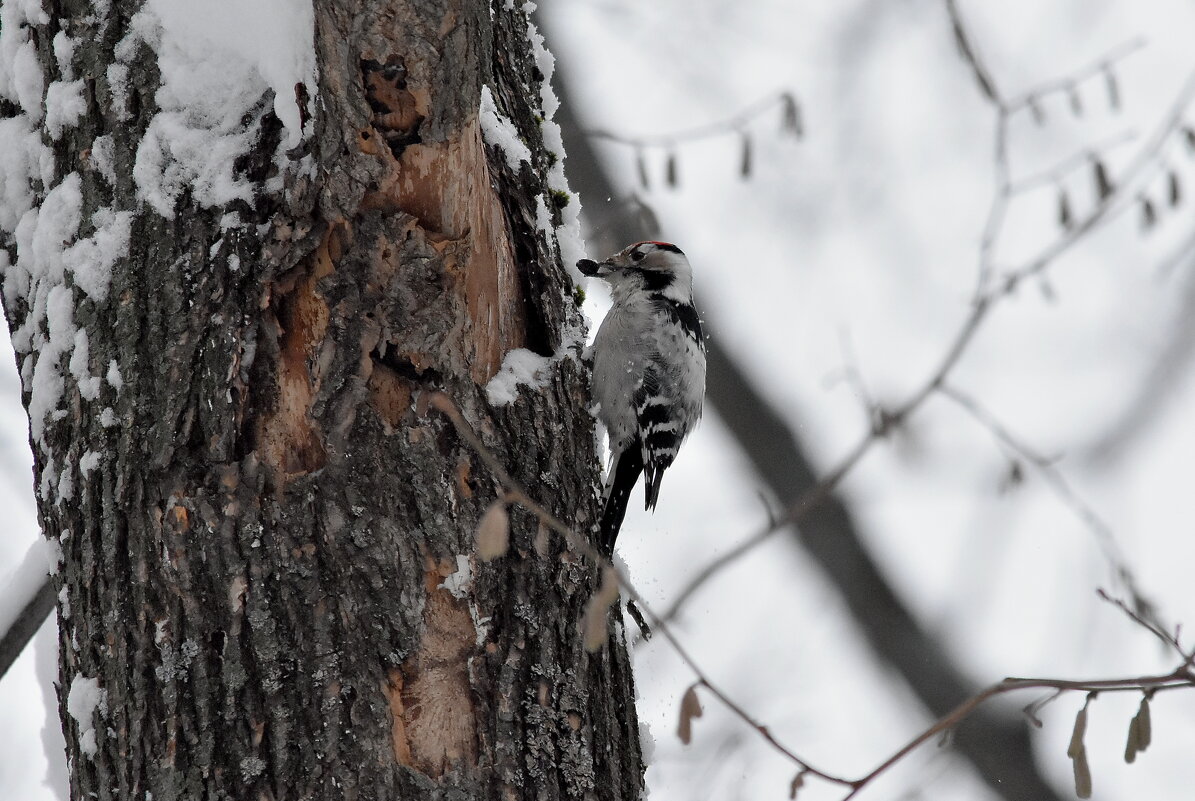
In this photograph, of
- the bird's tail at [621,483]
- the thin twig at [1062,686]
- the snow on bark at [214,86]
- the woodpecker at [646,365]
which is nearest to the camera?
the thin twig at [1062,686]

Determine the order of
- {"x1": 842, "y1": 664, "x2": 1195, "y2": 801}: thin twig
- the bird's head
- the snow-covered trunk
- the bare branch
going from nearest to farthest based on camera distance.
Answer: {"x1": 842, "y1": 664, "x2": 1195, "y2": 801}: thin twig
the snow-covered trunk
the bare branch
the bird's head

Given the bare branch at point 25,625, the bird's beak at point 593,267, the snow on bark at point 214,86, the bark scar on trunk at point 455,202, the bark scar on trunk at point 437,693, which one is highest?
the bird's beak at point 593,267

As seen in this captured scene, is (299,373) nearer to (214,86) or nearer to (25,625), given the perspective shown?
(214,86)

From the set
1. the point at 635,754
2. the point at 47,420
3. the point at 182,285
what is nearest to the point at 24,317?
the point at 47,420

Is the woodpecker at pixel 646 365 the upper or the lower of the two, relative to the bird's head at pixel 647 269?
lower

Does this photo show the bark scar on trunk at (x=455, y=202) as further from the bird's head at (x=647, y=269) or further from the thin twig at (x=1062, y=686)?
the bird's head at (x=647, y=269)

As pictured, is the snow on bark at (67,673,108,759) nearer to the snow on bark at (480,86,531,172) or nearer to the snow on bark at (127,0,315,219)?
the snow on bark at (127,0,315,219)

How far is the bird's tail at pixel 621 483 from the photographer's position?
2.93 m

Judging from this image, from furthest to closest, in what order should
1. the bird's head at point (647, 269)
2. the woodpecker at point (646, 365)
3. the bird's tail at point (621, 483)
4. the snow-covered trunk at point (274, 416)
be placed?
the bird's head at point (647, 269) < the woodpecker at point (646, 365) < the bird's tail at point (621, 483) < the snow-covered trunk at point (274, 416)

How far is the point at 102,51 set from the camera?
2.09m

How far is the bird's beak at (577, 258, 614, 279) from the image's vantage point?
3029 millimetres

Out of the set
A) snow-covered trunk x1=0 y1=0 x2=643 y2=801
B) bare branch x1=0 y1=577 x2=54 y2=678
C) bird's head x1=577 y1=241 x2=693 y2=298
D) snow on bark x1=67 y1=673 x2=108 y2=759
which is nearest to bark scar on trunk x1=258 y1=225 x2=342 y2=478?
snow-covered trunk x1=0 y1=0 x2=643 y2=801

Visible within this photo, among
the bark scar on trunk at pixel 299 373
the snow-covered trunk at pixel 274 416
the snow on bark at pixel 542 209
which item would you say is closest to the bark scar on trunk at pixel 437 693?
the snow-covered trunk at pixel 274 416

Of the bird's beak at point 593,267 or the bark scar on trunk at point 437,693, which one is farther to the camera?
the bird's beak at point 593,267
